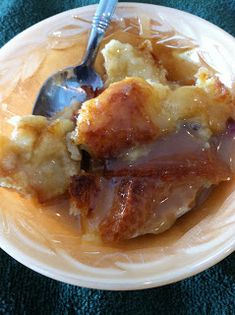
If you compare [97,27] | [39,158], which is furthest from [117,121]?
[97,27]

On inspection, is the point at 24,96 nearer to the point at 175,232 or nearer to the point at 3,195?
the point at 3,195

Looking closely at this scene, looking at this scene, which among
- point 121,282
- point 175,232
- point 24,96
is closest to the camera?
point 121,282

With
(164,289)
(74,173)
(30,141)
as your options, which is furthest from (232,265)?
(30,141)

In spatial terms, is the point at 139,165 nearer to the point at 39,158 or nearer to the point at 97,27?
the point at 39,158

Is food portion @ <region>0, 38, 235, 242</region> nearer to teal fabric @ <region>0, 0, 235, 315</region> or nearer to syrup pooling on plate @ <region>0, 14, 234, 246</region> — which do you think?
syrup pooling on plate @ <region>0, 14, 234, 246</region>

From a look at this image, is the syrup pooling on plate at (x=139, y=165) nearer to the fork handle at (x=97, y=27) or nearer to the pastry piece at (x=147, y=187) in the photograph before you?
the pastry piece at (x=147, y=187)

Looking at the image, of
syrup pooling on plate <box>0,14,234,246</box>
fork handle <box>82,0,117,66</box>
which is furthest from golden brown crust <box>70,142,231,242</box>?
fork handle <box>82,0,117,66</box>

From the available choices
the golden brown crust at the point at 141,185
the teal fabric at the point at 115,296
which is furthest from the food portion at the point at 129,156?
the teal fabric at the point at 115,296
